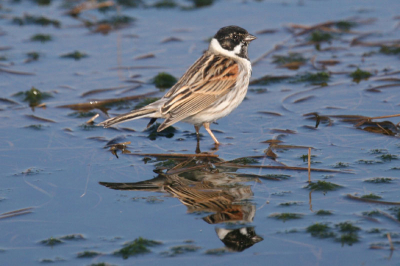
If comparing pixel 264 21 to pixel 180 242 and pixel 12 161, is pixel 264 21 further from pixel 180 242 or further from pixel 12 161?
pixel 180 242

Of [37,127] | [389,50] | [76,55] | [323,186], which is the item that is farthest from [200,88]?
[389,50]

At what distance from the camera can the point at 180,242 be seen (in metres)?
4.64

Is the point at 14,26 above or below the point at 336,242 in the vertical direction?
above

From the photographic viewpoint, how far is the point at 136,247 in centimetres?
459

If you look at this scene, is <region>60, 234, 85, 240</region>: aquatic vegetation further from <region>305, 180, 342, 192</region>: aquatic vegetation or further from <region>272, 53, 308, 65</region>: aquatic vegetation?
<region>272, 53, 308, 65</region>: aquatic vegetation

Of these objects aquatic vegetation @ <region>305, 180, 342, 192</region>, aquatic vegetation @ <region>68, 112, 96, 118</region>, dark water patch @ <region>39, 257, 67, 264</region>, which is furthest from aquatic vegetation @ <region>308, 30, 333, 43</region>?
dark water patch @ <region>39, 257, 67, 264</region>

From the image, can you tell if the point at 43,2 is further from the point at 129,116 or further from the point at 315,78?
the point at 129,116

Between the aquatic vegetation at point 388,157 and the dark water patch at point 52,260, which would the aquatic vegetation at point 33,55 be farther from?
the aquatic vegetation at point 388,157

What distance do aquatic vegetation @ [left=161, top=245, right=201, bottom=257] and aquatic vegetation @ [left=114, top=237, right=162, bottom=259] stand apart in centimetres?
15

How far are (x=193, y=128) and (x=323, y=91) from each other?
2112 millimetres

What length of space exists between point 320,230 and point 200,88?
A: 2770mm

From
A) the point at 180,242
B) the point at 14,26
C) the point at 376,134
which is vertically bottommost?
the point at 180,242

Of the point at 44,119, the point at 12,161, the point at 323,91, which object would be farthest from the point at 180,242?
the point at 323,91

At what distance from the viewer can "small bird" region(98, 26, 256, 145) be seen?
6.71 m
